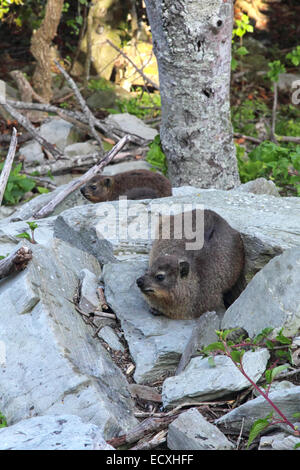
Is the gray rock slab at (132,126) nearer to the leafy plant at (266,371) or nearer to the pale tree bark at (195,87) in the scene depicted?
the pale tree bark at (195,87)

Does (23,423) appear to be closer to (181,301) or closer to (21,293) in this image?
(21,293)

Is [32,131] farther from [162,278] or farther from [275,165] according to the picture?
[162,278]

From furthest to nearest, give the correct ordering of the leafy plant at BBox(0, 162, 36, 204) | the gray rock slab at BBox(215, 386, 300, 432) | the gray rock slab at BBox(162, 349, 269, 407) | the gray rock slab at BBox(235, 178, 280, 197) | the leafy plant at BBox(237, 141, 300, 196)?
1. the leafy plant at BBox(0, 162, 36, 204)
2. the leafy plant at BBox(237, 141, 300, 196)
3. the gray rock slab at BBox(235, 178, 280, 197)
4. the gray rock slab at BBox(162, 349, 269, 407)
5. the gray rock slab at BBox(215, 386, 300, 432)

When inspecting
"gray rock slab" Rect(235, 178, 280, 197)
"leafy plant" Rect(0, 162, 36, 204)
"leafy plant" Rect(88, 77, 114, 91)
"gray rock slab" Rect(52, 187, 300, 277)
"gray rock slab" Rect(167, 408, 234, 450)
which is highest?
"leafy plant" Rect(88, 77, 114, 91)

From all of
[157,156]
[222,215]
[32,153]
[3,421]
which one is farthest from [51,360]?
[32,153]

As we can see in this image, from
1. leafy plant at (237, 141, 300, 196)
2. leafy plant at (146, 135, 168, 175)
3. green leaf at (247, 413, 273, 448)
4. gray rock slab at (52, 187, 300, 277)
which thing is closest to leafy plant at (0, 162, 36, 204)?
leafy plant at (146, 135, 168, 175)

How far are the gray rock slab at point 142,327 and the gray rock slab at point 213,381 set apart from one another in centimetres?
43

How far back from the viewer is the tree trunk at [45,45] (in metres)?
11.5

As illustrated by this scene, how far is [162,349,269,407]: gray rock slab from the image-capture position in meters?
4.08

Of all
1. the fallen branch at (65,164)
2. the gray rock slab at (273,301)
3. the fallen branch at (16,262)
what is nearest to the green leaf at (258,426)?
the gray rock slab at (273,301)

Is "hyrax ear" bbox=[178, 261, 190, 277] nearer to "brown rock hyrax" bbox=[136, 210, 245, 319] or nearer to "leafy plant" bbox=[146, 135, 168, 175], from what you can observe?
Answer: "brown rock hyrax" bbox=[136, 210, 245, 319]

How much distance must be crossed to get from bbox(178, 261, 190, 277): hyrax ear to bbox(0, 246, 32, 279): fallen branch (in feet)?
4.53

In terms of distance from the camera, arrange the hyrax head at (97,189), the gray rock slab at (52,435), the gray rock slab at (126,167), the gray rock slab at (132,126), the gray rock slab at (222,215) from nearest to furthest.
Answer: the gray rock slab at (52,435) < the gray rock slab at (222,215) < the hyrax head at (97,189) < the gray rock slab at (126,167) < the gray rock slab at (132,126)

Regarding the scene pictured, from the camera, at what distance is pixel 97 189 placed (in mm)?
8195
